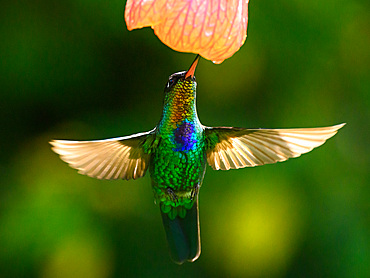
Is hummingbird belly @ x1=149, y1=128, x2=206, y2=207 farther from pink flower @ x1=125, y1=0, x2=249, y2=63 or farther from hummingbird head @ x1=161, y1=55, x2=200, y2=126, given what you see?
pink flower @ x1=125, y1=0, x2=249, y2=63

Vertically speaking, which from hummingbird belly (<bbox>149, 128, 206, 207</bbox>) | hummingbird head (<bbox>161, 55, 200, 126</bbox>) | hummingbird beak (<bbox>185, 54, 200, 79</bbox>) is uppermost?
hummingbird beak (<bbox>185, 54, 200, 79</bbox>)

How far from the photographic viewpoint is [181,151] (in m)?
1.87

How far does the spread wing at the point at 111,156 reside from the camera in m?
1.71

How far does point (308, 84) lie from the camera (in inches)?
133

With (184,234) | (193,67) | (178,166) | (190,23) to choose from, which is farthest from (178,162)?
(190,23)

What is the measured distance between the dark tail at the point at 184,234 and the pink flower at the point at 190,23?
0.93m

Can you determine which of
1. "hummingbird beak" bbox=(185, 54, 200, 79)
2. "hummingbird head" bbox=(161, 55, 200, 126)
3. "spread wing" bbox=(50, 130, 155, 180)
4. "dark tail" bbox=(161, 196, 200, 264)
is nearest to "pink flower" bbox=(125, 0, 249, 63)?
"hummingbird beak" bbox=(185, 54, 200, 79)

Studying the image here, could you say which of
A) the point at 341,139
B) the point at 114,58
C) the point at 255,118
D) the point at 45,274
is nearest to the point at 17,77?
the point at 114,58

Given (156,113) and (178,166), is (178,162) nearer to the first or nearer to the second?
(178,166)

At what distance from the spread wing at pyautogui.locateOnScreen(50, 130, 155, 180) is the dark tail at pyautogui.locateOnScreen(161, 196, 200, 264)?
0.22 meters

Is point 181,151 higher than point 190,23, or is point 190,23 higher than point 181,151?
point 190,23

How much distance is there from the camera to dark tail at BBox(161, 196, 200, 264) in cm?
205

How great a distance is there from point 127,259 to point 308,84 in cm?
147

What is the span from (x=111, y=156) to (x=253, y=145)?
476 millimetres
